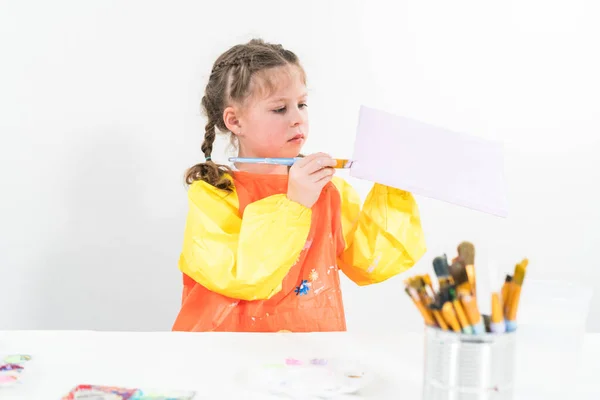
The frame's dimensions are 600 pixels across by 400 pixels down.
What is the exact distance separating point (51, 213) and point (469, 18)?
1.23m

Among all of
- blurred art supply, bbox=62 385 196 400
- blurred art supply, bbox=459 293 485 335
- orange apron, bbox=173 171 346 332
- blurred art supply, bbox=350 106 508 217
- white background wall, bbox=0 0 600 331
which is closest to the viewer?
blurred art supply, bbox=459 293 485 335

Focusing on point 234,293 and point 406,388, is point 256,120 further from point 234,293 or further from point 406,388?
point 406,388

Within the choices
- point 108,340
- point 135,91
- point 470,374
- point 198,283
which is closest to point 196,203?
point 198,283

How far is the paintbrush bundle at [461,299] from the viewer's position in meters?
0.85

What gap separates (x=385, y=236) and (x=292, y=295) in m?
0.23

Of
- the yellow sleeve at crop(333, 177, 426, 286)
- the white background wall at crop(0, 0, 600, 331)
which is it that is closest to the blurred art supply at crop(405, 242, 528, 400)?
the yellow sleeve at crop(333, 177, 426, 286)

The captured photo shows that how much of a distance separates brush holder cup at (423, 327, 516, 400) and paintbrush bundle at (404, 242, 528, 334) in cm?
1

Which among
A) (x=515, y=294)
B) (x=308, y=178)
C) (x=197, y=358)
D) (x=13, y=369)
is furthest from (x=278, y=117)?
(x=515, y=294)

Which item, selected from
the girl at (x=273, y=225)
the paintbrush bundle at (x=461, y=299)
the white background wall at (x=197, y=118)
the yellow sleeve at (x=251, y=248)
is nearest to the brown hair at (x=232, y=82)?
the girl at (x=273, y=225)

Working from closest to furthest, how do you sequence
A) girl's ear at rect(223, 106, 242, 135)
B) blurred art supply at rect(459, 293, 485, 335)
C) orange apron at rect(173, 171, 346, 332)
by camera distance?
1. blurred art supply at rect(459, 293, 485, 335)
2. orange apron at rect(173, 171, 346, 332)
3. girl's ear at rect(223, 106, 242, 135)

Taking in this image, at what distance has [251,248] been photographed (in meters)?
1.49

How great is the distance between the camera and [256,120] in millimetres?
1704

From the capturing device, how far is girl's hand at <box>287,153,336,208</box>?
1.48m

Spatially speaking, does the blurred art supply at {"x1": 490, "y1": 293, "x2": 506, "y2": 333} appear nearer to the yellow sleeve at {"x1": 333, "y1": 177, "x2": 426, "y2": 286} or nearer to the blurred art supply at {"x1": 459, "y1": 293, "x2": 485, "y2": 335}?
the blurred art supply at {"x1": 459, "y1": 293, "x2": 485, "y2": 335}
